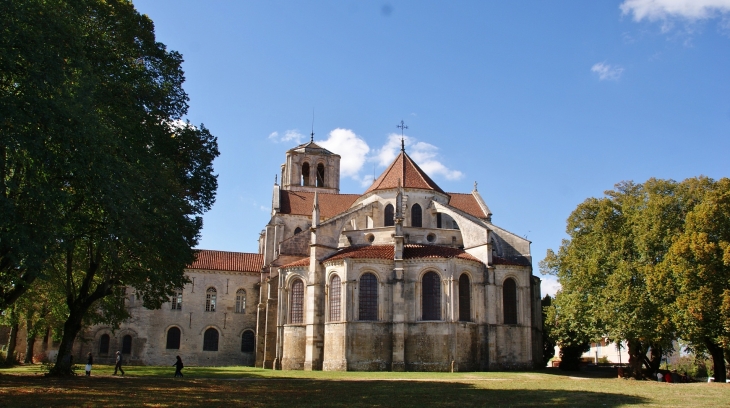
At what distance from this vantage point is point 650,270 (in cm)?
2953

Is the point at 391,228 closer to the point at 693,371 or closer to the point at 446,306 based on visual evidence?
the point at 446,306

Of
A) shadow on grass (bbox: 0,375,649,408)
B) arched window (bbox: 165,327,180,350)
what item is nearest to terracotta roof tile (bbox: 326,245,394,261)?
shadow on grass (bbox: 0,375,649,408)

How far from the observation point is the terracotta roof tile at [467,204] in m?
51.3

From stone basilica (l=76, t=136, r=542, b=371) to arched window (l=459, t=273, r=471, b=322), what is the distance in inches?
2.5

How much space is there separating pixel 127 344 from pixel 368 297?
922 inches

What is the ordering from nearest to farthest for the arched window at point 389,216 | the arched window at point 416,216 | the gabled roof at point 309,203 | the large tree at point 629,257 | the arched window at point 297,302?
the large tree at point 629,257 < the arched window at point 297,302 < the arched window at point 416,216 < the arched window at point 389,216 < the gabled roof at point 309,203

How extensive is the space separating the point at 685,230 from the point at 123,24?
1061 inches

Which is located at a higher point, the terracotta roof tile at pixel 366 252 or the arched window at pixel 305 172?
the arched window at pixel 305 172

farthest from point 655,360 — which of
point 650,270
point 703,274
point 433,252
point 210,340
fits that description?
point 210,340

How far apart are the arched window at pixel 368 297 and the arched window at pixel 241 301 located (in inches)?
705

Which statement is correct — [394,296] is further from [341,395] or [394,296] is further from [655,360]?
[341,395]

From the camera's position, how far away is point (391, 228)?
4028 cm

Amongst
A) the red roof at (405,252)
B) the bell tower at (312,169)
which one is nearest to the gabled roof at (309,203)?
the bell tower at (312,169)

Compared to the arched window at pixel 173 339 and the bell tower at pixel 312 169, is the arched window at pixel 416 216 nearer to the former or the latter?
the bell tower at pixel 312 169
